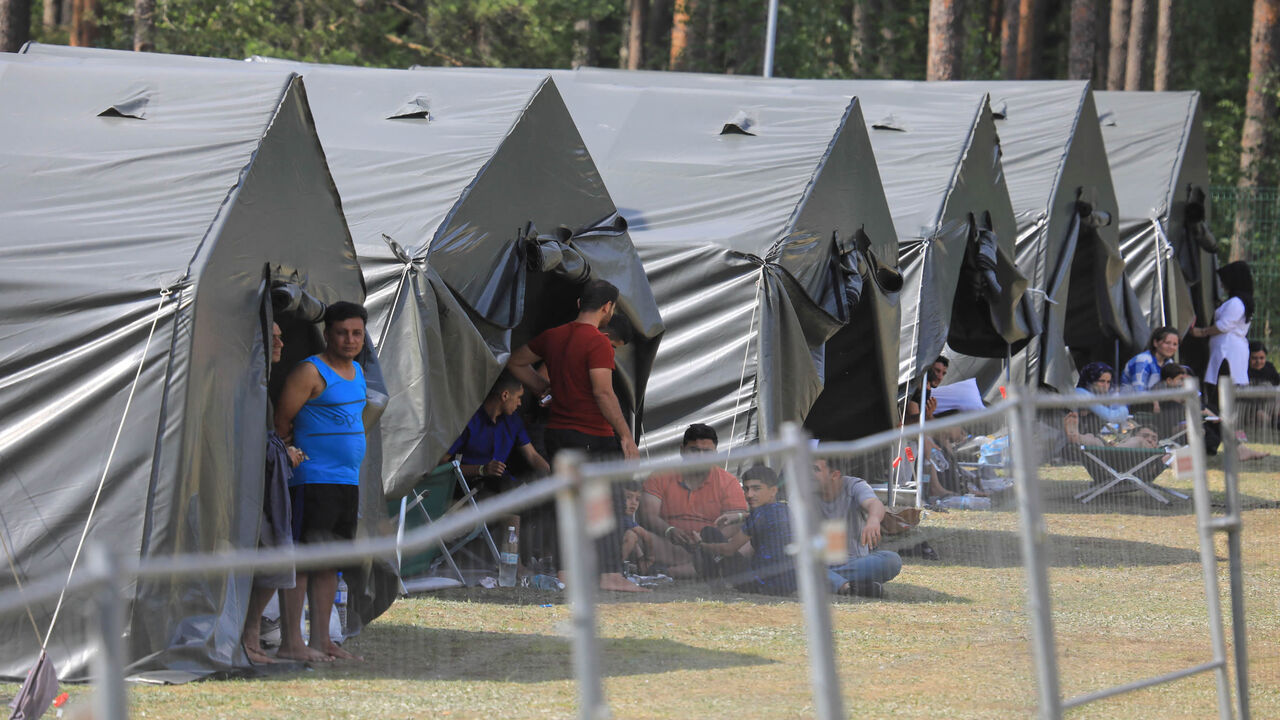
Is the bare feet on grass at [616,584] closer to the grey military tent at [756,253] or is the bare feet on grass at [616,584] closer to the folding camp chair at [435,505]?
the folding camp chair at [435,505]

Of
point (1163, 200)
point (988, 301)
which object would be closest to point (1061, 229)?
point (988, 301)

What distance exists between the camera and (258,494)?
19.3 feet

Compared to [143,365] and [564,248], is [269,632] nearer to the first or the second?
[143,365]

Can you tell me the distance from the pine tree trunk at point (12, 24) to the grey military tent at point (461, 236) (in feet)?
20.7

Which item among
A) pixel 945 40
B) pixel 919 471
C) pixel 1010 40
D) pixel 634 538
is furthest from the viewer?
pixel 1010 40

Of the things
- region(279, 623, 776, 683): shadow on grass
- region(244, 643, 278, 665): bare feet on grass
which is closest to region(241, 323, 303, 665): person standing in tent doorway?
region(244, 643, 278, 665): bare feet on grass

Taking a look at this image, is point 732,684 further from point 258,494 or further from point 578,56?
point 578,56

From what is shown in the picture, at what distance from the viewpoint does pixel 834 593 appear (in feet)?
14.4

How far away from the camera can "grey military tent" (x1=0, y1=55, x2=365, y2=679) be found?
215 inches

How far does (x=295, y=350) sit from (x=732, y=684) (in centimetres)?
378

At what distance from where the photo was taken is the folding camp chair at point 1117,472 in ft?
16.6

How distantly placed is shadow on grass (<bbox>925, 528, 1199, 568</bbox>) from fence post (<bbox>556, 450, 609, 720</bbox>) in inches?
76.5

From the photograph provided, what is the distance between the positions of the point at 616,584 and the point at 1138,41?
23.6m

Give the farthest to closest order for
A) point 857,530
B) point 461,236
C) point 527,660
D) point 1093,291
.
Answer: point 1093,291, point 461,236, point 857,530, point 527,660
